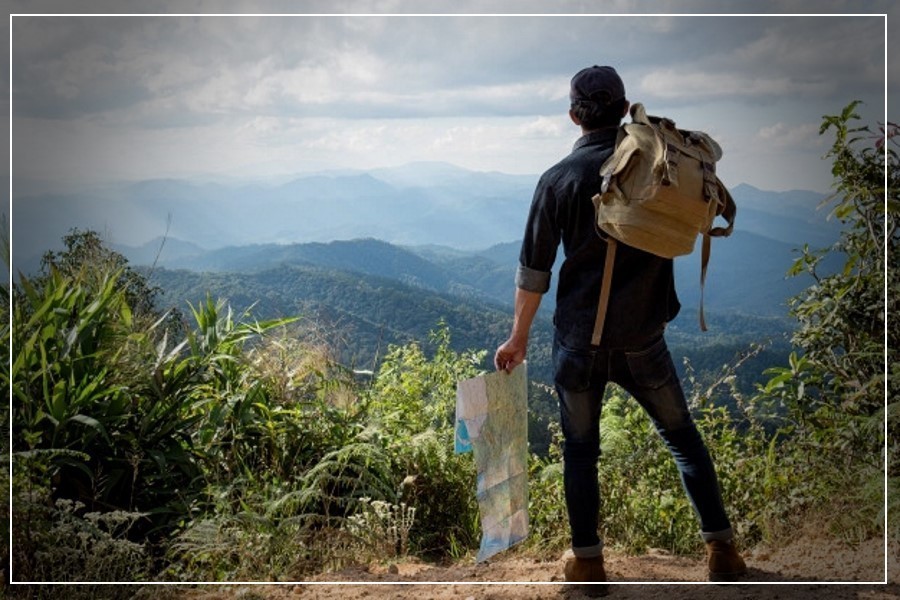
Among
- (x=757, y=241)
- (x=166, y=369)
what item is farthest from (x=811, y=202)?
(x=166, y=369)

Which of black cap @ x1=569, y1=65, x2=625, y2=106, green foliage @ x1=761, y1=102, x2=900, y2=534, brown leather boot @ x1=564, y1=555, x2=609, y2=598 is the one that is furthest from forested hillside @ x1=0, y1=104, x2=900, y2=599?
black cap @ x1=569, y1=65, x2=625, y2=106

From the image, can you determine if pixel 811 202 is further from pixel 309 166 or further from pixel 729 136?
pixel 309 166

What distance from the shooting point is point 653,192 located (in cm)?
326

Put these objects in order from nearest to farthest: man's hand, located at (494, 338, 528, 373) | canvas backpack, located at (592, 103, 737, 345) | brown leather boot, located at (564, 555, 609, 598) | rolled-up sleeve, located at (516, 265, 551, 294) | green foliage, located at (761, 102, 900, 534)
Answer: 1. canvas backpack, located at (592, 103, 737, 345)
2. rolled-up sleeve, located at (516, 265, 551, 294)
3. man's hand, located at (494, 338, 528, 373)
4. brown leather boot, located at (564, 555, 609, 598)
5. green foliage, located at (761, 102, 900, 534)

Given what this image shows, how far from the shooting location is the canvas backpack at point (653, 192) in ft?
10.6

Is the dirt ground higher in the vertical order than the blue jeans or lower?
lower

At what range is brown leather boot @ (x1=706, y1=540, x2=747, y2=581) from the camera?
3666 mm

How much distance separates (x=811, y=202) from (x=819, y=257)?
0.25 metres

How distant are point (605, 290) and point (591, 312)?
8cm

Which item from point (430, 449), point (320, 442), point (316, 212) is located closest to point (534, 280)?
point (430, 449)

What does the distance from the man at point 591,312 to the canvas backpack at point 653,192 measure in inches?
2.1

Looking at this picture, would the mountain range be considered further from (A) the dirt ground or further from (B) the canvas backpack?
(A) the dirt ground

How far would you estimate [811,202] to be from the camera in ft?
15.5

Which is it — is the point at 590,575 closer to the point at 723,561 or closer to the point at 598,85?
the point at 723,561
